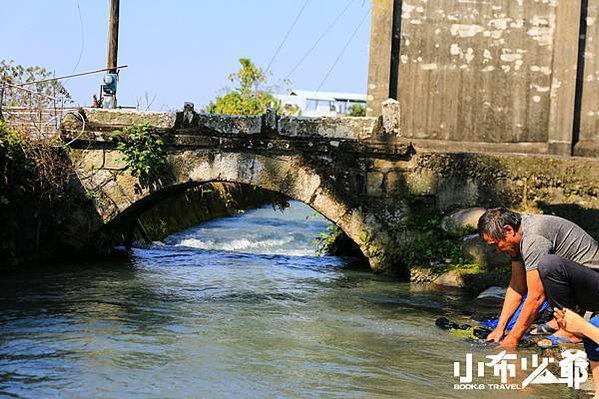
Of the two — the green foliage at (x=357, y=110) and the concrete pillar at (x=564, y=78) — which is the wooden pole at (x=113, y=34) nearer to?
the concrete pillar at (x=564, y=78)

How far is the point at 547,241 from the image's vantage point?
18.3ft

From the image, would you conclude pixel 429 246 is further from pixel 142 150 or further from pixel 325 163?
pixel 142 150

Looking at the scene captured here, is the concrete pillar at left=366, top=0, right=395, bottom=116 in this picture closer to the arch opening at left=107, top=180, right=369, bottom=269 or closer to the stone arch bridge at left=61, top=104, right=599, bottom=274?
the stone arch bridge at left=61, top=104, right=599, bottom=274

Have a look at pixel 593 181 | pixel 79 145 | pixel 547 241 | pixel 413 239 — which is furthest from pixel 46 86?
pixel 547 241

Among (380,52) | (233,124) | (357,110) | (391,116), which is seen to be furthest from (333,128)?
(357,110)

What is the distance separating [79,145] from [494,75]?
5.35 meters

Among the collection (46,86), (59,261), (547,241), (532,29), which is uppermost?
(532,29)

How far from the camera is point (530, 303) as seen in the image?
598 centimetres

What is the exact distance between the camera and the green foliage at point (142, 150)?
1084cm

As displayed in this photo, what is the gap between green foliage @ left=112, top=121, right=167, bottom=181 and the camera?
10.8 metres

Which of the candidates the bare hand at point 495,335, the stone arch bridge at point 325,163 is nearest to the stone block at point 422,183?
the stone arch bridge at point 325,163

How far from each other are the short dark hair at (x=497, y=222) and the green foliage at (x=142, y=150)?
5.85 metres

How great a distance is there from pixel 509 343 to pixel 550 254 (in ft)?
4.65

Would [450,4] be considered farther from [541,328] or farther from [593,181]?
[541,328]
